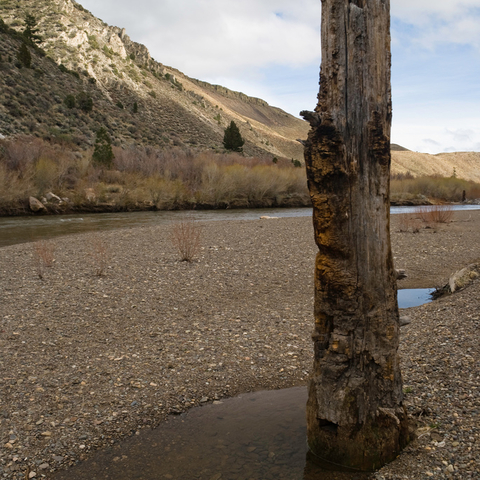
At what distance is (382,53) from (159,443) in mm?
3565

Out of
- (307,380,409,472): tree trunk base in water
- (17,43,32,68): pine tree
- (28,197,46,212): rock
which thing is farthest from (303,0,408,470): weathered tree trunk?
(17,43,32,68): pine tree

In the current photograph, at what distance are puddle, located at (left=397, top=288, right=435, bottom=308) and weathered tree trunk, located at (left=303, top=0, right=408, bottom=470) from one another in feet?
17.3

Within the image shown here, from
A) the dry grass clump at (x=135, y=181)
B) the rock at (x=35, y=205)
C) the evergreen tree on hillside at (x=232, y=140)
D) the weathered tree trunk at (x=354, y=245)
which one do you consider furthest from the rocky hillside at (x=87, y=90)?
the weathered tree trunk at (x=354, y=245)

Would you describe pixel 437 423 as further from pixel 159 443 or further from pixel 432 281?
pixel 432 281

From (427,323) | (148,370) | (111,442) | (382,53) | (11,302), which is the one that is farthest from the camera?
(11,302)

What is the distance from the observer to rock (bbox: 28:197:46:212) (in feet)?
88.8

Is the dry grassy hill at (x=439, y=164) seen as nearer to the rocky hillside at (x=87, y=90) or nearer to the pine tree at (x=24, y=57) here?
the rocky hillside at (x=87, y=90)

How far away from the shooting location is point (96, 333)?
642cm

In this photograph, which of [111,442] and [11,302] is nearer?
[111,442]

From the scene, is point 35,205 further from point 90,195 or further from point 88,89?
point 88,89

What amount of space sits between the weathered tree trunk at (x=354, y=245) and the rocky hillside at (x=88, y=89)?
3871cm

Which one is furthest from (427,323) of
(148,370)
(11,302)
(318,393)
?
(11,302)

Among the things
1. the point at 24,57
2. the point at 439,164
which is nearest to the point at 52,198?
the point at 24,57

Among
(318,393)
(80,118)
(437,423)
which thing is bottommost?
(437,423)
